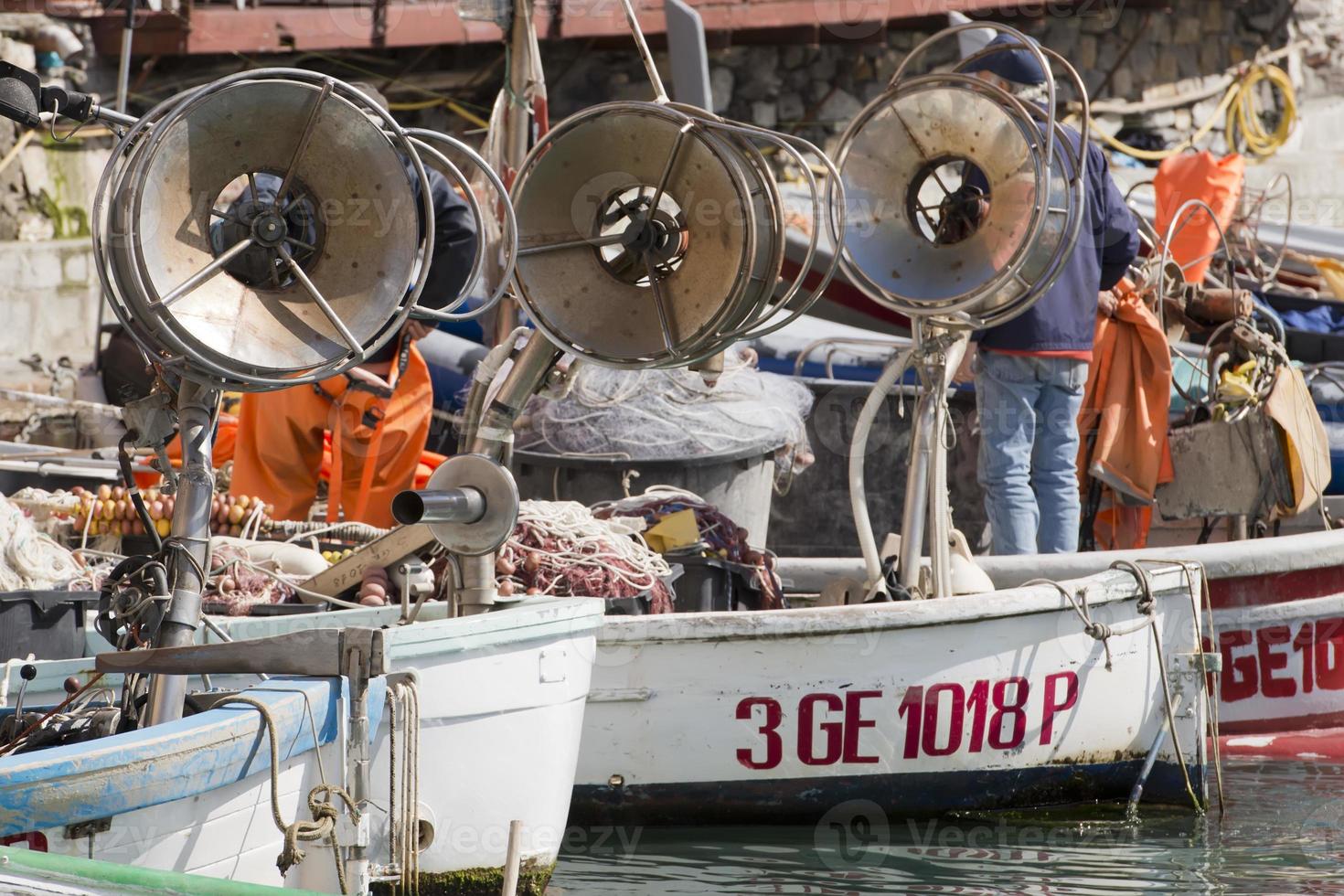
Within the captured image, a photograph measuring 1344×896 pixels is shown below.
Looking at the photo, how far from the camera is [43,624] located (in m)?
4.46

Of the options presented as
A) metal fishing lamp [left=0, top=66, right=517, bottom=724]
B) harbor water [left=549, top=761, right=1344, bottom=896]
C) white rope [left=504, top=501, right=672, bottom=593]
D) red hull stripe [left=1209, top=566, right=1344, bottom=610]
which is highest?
metal fishing lamp [left=0, top=66, right=517, bottom=724]

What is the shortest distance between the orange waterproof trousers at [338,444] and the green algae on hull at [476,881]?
2244 mm

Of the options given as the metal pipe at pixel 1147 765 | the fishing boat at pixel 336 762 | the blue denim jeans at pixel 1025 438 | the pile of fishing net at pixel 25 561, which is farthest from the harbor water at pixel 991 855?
the pile of fishing net at pixel 25 561

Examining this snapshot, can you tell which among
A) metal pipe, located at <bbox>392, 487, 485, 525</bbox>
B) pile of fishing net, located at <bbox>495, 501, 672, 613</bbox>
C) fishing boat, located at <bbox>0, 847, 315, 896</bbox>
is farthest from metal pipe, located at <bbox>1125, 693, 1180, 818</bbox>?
fishing boat, located at <bbox>0, 847, 315, 896</bbox>

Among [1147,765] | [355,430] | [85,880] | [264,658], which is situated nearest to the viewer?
[85,880]

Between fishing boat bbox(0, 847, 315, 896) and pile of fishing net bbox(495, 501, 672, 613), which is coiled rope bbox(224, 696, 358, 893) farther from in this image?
pile of fishing net bbox(495, 501, 672, 613)

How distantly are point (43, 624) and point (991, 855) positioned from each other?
265cm

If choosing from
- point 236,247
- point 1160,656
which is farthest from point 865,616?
point 236,247

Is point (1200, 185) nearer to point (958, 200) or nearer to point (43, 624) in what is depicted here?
point (958, 200)

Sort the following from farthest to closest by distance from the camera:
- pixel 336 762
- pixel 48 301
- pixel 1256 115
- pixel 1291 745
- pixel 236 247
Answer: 1. pixel 1256 115
2. pixel 48 301
3. pixel 1291 745
4. pixel 336 762
5. pixel 236 247

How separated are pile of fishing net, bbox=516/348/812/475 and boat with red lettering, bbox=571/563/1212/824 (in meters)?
1.50

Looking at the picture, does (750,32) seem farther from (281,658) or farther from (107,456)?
(281,658)

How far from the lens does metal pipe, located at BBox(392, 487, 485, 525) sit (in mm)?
3932

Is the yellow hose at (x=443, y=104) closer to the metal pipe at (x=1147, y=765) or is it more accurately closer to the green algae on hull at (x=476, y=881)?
the metal pipe at (x=1147, y=765)
